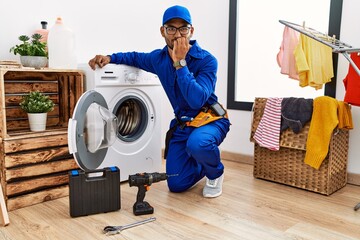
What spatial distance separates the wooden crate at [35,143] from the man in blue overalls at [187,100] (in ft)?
1.25

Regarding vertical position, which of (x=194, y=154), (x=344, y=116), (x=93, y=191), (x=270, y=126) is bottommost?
(x=93, y=191)

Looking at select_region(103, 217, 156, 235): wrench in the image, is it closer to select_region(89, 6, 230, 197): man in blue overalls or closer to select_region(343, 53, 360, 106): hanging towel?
select_region(89, 6, 230, 197): man in blue overalls

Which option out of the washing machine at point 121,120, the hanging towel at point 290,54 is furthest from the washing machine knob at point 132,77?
the hanging towel at point 290,54

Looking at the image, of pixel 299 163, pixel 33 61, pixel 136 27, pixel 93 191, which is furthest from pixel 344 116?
pixel 33 61

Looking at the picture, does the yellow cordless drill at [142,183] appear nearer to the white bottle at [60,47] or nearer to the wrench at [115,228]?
the wrench at [115,228]

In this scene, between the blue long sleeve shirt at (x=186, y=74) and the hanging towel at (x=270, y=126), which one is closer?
the blue long sleeve shirt at (x=186, y=74)

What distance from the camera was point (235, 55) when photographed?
304 centimetres

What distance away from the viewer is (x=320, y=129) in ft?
6.93

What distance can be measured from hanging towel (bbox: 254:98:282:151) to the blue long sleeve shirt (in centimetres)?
45

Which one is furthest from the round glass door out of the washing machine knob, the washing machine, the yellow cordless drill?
the yellow cordless drill

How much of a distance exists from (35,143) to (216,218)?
1.09 meters

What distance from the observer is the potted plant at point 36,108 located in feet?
6.40

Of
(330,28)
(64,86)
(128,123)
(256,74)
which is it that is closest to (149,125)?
(128,123)

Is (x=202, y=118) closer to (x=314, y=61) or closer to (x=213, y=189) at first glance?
(x=213, y=189)
